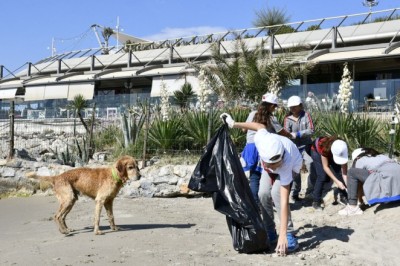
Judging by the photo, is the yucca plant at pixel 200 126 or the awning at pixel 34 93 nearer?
the yucca plant at pixel 200 126

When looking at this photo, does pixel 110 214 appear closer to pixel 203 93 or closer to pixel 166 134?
pixel 166 134

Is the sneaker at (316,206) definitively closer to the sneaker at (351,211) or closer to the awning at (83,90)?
the sneaker at (351,211)

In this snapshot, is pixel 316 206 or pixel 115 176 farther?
pixel 316 206

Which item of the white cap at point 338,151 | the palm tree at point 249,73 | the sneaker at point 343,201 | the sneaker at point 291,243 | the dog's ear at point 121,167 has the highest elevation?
the palm tree at point 249,73

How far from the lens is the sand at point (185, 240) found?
5.86 meters

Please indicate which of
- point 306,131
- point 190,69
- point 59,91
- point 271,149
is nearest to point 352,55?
point 190,69

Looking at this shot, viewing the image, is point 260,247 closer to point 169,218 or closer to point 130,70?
point 169,218

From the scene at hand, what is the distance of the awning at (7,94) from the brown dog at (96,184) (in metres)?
29.5

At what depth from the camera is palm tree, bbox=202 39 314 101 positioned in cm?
1706

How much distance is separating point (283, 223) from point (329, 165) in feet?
10.4

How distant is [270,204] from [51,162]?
32.4 feet

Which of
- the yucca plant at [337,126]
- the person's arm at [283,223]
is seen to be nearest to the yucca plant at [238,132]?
the yucca plant at [337,126]

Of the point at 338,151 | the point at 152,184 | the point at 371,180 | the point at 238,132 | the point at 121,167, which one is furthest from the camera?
the point at 238,132

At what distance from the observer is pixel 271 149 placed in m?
5.79
